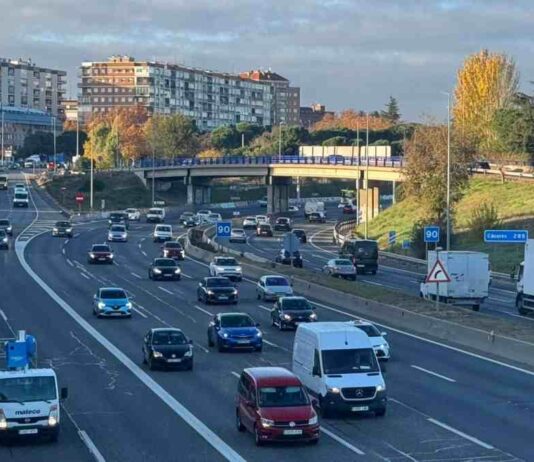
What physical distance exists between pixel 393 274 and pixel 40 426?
51930mm

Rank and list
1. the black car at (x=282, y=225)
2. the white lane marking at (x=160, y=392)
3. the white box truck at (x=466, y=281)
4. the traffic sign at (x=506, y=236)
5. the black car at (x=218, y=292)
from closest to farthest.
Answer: the white lane marking at (x=160, y=392) → the white box truck at (x=466, y=281) → the black car at (x=218, y=292) → the traffic sign at (x=506, y=236) → the black car at (x=282, y=225)

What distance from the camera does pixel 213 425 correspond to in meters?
24.3

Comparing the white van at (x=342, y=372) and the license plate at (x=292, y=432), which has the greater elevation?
the white van at (x=342, y=372)

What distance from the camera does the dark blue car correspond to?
117ft

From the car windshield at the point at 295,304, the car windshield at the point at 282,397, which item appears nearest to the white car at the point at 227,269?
the car windshield at the point at 295,304

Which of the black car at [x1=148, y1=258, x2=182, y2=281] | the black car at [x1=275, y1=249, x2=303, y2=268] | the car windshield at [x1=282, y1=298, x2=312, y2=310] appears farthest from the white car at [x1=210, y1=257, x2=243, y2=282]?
the car windshield at [x1=282, y1=298, x2=312, y2=310]

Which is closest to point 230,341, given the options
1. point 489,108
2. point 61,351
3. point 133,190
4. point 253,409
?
point 61,351

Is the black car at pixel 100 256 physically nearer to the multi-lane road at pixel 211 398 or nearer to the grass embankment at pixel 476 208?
the multi-lane road at pixel 211 398

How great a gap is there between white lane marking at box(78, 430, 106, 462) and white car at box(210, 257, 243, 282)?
38917 mm

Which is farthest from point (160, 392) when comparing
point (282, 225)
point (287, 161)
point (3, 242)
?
point (287, 161)

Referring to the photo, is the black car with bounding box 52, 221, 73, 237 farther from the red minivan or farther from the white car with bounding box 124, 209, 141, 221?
the red minivan

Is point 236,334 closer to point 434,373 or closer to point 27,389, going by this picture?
point 434,373

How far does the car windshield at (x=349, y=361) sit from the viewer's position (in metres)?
25.0

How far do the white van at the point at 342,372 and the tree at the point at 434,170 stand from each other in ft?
196
